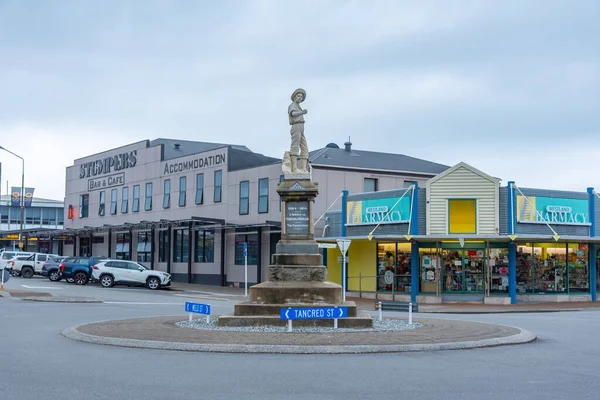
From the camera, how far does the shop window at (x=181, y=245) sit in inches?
1868

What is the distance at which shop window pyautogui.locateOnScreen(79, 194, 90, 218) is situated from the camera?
60031 mm

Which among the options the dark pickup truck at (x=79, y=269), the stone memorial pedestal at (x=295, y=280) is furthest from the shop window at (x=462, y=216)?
the dark pickup truck at (x=79, y=269)

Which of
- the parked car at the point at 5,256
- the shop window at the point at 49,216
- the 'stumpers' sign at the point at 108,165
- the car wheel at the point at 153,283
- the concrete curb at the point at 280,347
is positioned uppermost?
the 'stumpers' sign at the point at 108,165

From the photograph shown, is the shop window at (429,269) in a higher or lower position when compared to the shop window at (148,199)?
lower

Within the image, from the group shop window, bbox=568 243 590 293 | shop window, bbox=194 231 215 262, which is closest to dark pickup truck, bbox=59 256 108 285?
shop window, bbox=194 231 215 262

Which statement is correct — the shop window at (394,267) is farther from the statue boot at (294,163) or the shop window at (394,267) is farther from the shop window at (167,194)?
the shop window at (167,194)

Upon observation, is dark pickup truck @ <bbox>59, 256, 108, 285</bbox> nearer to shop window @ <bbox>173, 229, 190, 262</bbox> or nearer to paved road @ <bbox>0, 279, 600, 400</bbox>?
shop window @ <bbox>173, 229, 190, 262</bbox>

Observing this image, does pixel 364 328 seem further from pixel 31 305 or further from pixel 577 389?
pixel 31 305

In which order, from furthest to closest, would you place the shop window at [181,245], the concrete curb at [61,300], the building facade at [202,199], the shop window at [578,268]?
1. the shop window at [181,245]
2. the building facade at [202,199]
3. the shop window at [578,268]
4. the concrete curb at [61,300]

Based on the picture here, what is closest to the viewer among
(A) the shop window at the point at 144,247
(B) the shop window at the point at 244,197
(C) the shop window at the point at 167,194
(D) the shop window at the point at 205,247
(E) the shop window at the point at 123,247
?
(B) the shop window at the point at 244,197

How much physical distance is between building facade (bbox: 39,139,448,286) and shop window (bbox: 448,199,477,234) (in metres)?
7.68

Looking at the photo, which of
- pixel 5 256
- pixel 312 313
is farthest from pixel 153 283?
pixel 312 313

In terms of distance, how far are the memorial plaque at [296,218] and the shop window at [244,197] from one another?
938 inches

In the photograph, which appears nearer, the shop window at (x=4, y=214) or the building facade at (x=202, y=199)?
the building facade at (x=202, y=199)
